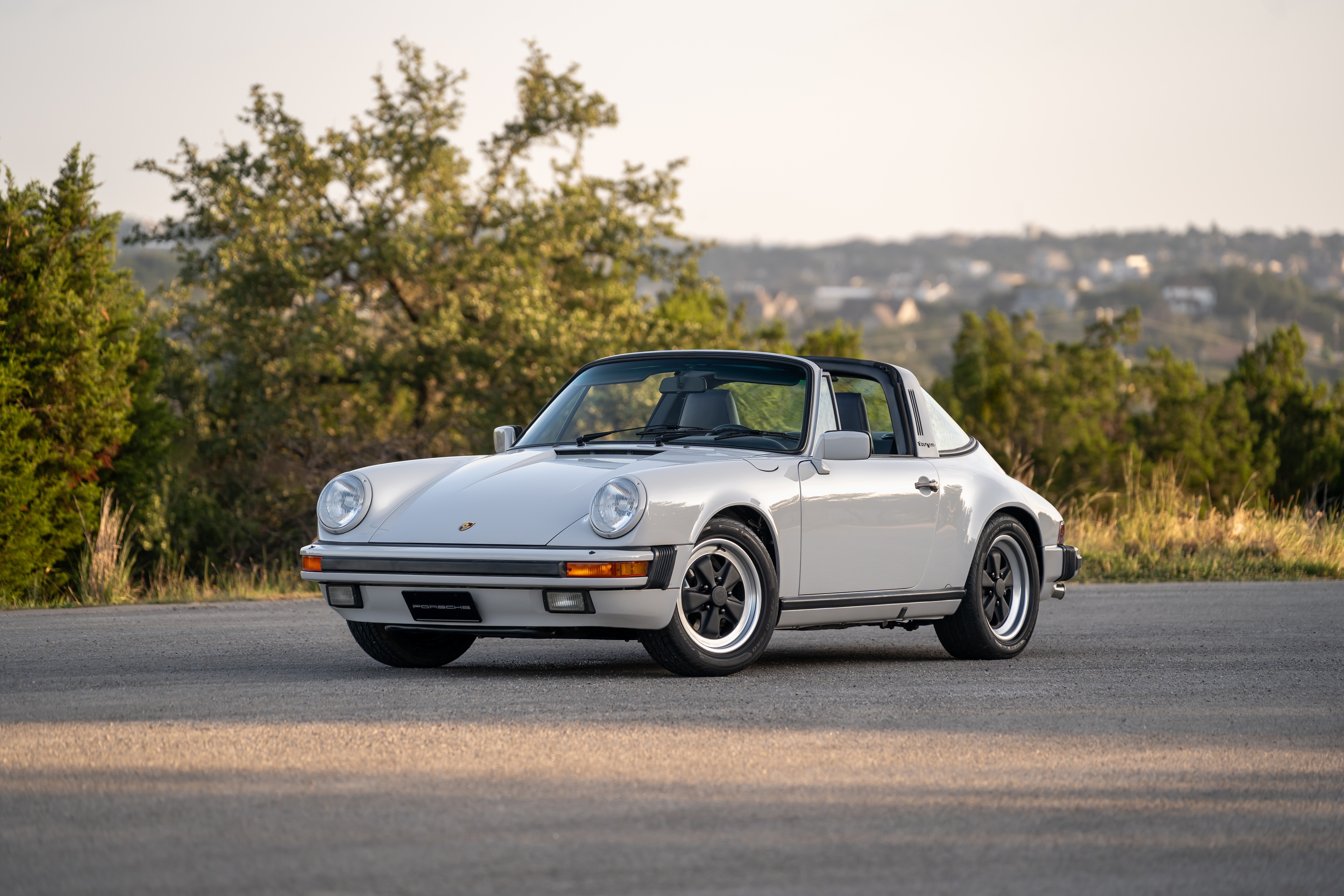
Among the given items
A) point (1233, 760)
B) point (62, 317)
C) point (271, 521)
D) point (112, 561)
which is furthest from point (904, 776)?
point (271, 521)

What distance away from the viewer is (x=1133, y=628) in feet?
36.8

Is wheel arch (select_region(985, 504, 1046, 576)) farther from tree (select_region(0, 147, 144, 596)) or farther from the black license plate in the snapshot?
tree (select_region(0, 147, 144, 596))

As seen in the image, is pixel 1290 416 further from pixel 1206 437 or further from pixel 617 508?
pixel 617 508

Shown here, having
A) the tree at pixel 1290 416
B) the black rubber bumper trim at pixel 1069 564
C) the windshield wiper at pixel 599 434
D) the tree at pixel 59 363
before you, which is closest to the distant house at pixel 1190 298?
the tree at pixel 1290 416

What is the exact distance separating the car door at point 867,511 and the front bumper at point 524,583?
984 mm

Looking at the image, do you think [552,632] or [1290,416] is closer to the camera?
[552,632]

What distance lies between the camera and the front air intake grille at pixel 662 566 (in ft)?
24.5

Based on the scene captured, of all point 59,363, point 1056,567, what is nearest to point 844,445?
point 1056,567

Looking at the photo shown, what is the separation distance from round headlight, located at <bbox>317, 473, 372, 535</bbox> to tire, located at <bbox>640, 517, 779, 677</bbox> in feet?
5.07

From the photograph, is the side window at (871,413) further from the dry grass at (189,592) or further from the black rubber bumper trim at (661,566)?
the dry grass at (189,592)

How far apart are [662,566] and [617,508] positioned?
33cm

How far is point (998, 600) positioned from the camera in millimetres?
9516

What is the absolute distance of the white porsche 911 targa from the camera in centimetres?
757

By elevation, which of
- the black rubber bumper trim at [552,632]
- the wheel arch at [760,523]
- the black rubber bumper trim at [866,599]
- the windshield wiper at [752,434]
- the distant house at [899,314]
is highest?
the distant house at [899,314]
